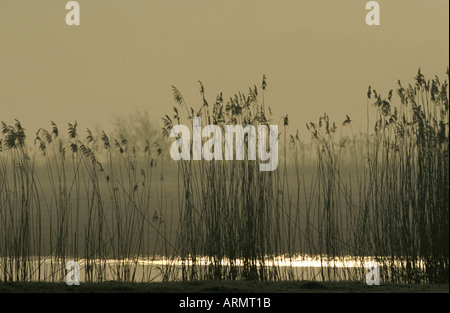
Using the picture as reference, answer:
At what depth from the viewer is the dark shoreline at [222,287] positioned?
4055 millimetres

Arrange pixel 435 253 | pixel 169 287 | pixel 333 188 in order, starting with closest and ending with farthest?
pixel 169 287 → pixel 435 253 → pixel 333 188

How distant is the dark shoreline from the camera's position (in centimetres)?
405

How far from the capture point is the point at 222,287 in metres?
4.05

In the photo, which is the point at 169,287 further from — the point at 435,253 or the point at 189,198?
the point at 435,253

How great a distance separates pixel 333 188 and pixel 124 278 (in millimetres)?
1572

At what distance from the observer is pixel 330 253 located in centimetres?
475

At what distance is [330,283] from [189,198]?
3.61 ft

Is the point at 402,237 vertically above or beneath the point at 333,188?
beneath
